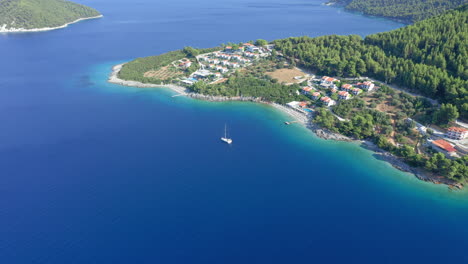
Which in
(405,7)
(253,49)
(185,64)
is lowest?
(185,64)

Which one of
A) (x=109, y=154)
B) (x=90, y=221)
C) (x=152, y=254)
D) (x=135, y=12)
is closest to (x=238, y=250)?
(x=152, y=254)

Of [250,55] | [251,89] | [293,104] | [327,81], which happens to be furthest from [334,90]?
[250,55]

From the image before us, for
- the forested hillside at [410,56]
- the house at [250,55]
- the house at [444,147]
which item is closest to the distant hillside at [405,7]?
the forested hillside at [410,56]

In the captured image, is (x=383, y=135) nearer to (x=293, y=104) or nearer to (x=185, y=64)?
(x=293, y=104)

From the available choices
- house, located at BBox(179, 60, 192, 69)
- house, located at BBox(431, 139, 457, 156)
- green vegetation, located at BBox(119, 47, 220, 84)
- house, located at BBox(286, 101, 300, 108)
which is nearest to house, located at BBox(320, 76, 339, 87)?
house, located at BBox(286, 101, 300, 108)

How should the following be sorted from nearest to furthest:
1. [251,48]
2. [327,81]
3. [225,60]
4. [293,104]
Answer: [293,104]
[327,81]
[225,60]
[251,48]

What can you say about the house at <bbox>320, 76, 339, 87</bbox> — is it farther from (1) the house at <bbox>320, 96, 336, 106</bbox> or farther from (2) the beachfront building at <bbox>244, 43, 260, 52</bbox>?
(2) the beachfront building at <bbox>244, 43, 260, 52</bbox>

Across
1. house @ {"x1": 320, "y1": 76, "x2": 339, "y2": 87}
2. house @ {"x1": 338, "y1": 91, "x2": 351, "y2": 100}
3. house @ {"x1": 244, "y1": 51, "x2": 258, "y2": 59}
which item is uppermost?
house @ {"x1": 244, "y1": 51, "x2": 258, "y2": 59}
